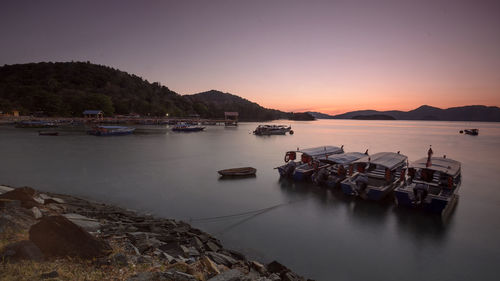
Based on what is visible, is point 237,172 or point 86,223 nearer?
point 86,223

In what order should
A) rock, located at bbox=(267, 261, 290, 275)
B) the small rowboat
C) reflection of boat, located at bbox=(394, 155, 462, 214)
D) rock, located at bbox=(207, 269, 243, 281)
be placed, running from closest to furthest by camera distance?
1. rock, located at bbox=(207, 269, 243, 281)
2. rock, located at bbox=(267, 261, 290, 275)
3. reflection of boat, located at bbox=(394, 155, 462, 214)
4. the small rowboat

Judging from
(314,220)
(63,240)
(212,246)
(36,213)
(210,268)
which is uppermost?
(63,240)

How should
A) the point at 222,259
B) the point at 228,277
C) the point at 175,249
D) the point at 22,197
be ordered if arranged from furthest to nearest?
the point at 22,197 < the point at 175,249 < the point at 222,259 < the point at 228,277

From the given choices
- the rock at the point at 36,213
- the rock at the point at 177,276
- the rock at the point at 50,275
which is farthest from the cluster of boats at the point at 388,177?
the rock at the point at 36,213

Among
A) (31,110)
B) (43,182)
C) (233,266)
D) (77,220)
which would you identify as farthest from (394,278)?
(31,110)

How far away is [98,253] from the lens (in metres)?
6.75

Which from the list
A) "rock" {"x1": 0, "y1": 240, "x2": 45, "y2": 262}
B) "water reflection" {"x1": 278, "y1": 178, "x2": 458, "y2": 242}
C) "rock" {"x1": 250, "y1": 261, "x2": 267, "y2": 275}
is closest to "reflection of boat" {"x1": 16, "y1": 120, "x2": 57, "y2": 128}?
"water reflection" {"x1": 278, "y1": 178, "x2": 458, "y2": 242}

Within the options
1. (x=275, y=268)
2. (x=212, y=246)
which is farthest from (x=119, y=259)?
(x=275, y=268)

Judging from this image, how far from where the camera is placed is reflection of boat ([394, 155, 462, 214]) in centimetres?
1438

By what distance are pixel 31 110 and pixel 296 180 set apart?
141452 mm

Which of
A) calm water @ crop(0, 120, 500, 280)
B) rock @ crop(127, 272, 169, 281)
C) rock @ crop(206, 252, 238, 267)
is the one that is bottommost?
calm water @ crop(0, 120, 500, 280)

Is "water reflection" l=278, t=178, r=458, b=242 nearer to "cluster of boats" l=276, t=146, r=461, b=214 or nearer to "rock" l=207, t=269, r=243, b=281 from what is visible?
"cluster of boats" l=276, t=146, r=461, b=214

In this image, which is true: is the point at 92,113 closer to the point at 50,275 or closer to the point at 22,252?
the point at 22,252

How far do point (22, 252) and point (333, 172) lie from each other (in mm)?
19397
